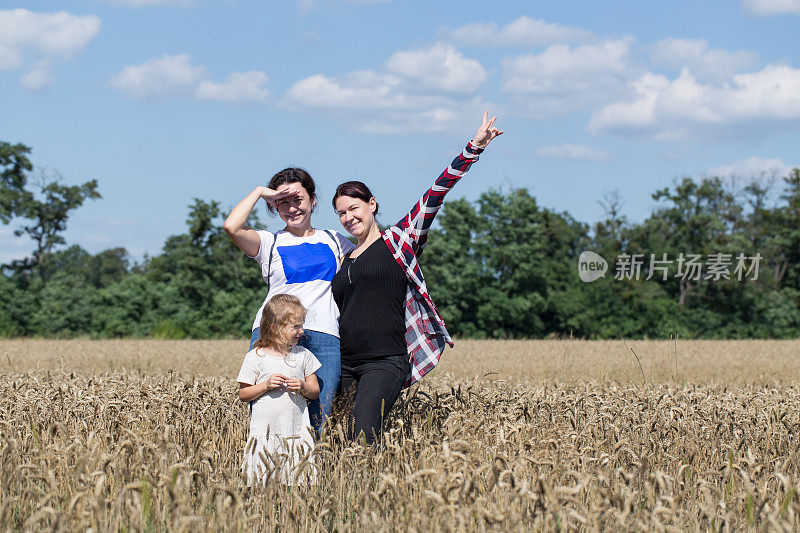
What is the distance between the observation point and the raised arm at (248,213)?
470 cm

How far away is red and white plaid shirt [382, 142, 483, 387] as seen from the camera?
4.95 meters

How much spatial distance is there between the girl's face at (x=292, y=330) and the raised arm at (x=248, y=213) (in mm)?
643

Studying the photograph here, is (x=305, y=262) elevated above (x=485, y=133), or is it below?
below

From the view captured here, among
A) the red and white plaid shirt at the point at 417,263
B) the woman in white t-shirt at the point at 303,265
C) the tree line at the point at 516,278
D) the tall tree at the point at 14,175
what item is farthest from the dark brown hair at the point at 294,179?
the tall tree at the point at 14,175

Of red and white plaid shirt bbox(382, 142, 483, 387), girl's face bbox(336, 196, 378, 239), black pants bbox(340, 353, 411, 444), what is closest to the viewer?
black pants bbox(340, 353, 411, 444)

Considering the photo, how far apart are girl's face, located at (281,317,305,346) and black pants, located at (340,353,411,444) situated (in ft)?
2.01

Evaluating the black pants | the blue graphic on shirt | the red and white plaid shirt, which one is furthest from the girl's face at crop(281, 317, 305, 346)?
the red and white plaid shirt

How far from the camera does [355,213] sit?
4840 mm

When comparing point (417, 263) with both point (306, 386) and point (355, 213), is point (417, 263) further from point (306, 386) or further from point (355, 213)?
point (306, 386)

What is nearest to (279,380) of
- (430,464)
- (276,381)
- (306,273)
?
(276,381)

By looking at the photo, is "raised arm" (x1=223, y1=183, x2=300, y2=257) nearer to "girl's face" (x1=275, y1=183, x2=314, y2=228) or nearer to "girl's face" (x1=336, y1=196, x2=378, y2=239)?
"girl's face" (x1=275, y1=183, x2=314, y2=228)

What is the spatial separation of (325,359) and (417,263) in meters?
0.90

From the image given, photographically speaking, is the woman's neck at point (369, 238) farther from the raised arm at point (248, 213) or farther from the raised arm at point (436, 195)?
the raised arm at point (248, 213)

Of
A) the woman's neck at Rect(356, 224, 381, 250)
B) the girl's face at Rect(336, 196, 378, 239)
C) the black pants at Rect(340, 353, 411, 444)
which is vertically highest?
the girl's face at Rect(336, 196, 378, 239)
